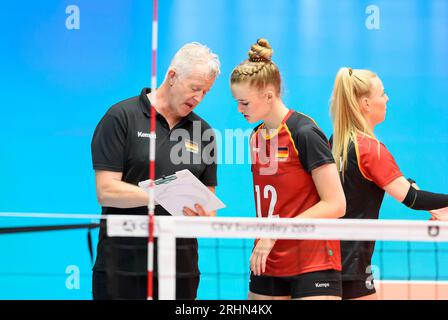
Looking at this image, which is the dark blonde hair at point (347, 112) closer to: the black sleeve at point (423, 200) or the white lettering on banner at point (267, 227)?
the black sleeve at point (423, 200)

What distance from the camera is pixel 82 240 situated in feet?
20.2

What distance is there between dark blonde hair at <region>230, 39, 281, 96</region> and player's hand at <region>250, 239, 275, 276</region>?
0.61 m

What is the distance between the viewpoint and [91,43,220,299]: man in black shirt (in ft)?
9.65

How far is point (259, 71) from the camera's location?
2.93 metres

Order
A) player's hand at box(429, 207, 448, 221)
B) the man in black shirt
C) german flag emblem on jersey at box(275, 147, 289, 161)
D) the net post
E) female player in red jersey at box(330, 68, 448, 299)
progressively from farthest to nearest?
player's hand at box(429, 207, 448, 221), female player in red jersey at box(330, 68, 448, 299), the man in black shirt, german flag emblem on jersey at box(275, 147, 289, 161), the net post

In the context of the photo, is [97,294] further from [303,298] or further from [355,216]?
[355,216]

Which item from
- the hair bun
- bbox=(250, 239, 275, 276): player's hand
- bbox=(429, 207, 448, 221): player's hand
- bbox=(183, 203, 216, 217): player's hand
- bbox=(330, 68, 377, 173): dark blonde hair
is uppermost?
the hair bun

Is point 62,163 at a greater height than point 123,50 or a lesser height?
lesser

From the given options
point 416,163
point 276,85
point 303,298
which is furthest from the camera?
point 416,163

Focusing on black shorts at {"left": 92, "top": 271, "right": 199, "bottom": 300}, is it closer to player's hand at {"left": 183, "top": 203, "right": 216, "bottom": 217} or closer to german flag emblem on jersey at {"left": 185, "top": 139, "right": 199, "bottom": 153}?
player's hand at {"left": 183, "top": 203, "right": 216, "bottom": 217}

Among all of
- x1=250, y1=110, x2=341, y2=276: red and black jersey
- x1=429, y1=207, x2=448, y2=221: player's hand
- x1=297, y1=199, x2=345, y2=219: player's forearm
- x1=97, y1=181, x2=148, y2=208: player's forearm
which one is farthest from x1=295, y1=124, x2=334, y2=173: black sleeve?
x1=429, y1=207, x2=448, y2=221: player's hand

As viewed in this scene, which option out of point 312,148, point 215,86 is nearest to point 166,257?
point 312,148
